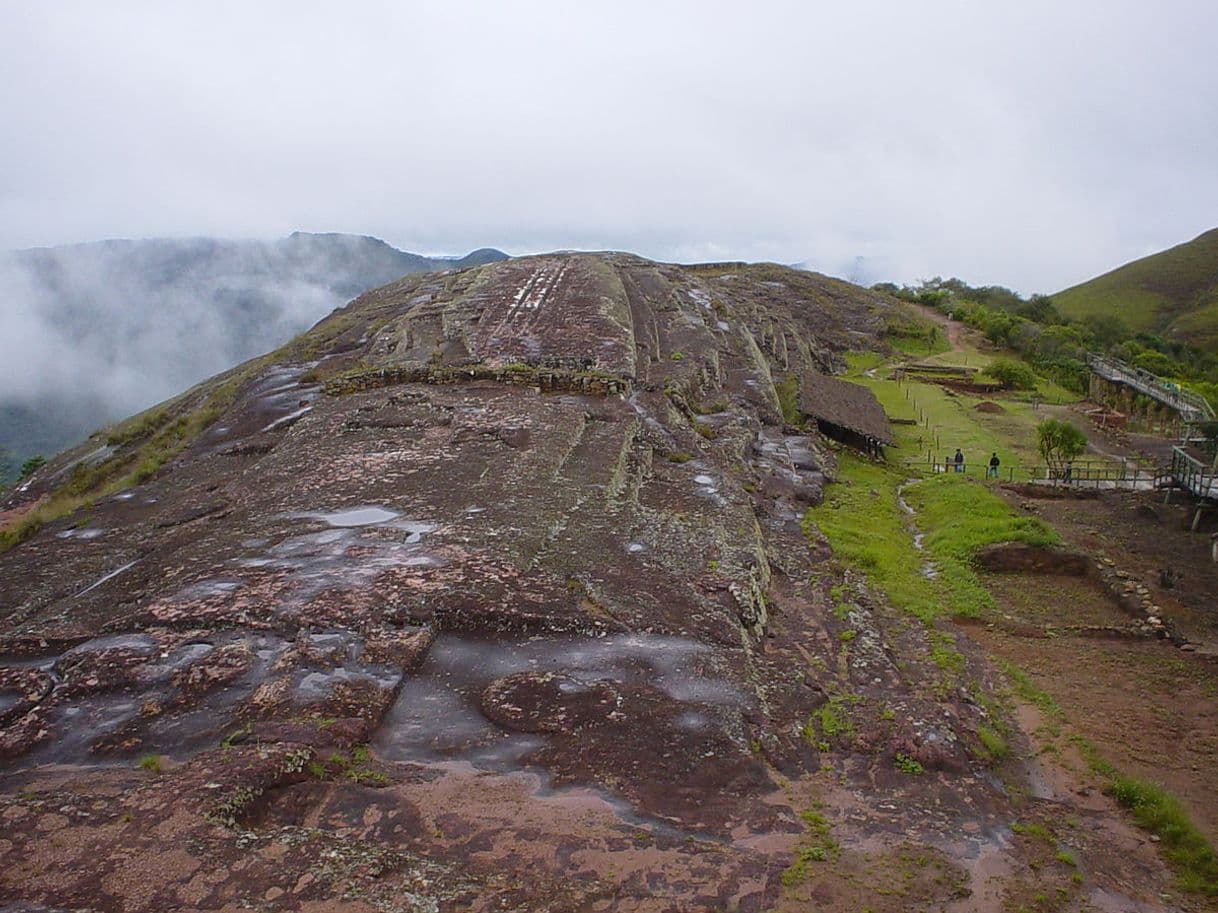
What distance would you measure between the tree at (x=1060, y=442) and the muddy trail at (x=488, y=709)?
51.1 ft

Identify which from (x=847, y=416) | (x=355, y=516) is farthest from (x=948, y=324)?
(x=355, y=516)

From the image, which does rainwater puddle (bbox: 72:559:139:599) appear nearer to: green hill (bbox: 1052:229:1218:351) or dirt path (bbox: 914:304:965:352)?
dirt path (bbox: 914:304:965:352)

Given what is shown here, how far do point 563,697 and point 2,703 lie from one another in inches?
259

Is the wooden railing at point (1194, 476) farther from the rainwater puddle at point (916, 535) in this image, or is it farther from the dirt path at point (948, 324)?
the dirt path at point (948, 324)

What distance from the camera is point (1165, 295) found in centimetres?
9650

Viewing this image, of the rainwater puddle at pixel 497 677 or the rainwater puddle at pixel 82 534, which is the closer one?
the rainwater puddle at pixel 497 677

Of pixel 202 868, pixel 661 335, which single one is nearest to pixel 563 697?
pixel 202 868

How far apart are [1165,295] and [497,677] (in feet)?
368

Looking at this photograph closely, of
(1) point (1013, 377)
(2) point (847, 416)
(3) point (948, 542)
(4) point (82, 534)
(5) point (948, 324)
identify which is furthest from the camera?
(5) point (948, 324)

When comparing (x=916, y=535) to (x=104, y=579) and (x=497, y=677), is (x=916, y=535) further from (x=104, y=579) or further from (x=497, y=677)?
(x=104, y=579)

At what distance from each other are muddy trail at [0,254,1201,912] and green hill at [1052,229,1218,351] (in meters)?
82.3

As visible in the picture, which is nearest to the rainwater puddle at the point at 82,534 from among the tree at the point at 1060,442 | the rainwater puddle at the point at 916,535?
the rainwater puddle at the point at 916,535

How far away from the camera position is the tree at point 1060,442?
96.7 feet

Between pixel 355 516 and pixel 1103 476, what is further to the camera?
pixel 1103 476
